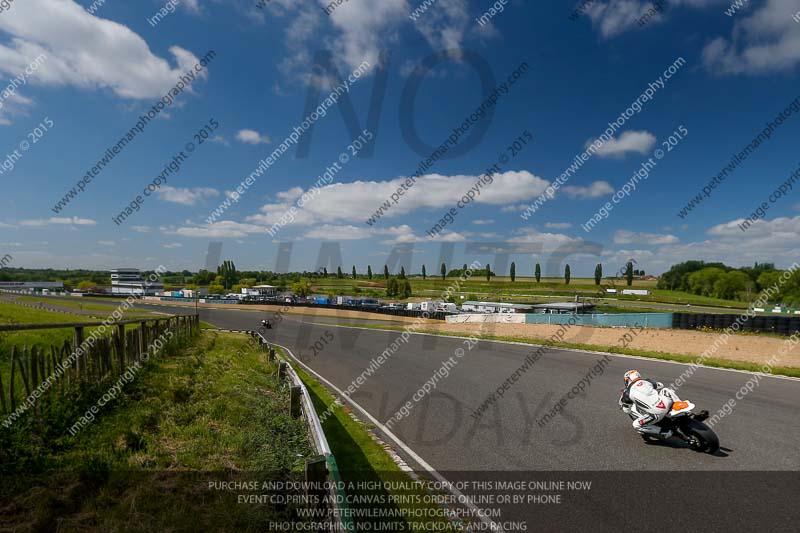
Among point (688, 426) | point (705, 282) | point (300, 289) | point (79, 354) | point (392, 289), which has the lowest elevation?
point (300, 289)

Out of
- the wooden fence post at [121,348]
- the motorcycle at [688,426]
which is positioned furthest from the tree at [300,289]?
the motorcycle at [688,426]

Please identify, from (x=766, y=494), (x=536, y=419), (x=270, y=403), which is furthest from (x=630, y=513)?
(x=270, y=403)

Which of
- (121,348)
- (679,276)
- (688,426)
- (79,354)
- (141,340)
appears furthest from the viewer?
(679,276)

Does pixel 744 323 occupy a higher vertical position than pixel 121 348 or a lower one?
lower

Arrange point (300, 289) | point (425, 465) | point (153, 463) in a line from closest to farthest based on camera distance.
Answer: point (153, 463), point (425, 465), point (300, 289)

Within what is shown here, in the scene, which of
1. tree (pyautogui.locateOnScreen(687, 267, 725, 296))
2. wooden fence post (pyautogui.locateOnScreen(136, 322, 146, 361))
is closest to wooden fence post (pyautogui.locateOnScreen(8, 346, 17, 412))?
wooden fence post (pyautogui.locateOnScreen(136, 322, 146, 361))

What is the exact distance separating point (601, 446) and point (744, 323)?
25.2 metres

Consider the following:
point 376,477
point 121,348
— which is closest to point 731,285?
point 376,477

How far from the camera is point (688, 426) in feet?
22.0

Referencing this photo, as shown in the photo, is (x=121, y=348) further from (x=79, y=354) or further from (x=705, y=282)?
(x=705, y=282)

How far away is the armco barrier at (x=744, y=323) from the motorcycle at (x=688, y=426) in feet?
75.6

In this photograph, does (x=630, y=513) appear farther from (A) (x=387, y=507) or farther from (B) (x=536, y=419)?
(B) (x=536, y=419)

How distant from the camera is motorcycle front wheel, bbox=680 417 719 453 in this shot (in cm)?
640

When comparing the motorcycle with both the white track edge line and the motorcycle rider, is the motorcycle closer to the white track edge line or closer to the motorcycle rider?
Result: the motorcycle rider
